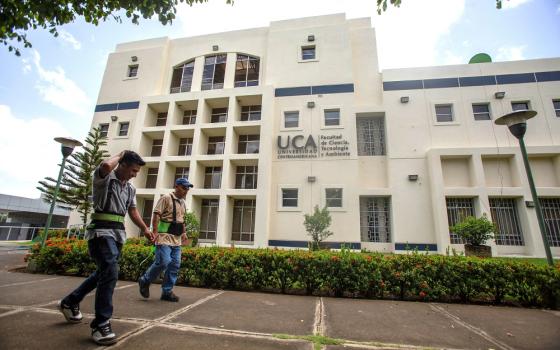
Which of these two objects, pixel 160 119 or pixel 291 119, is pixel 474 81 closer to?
pixel 291 119

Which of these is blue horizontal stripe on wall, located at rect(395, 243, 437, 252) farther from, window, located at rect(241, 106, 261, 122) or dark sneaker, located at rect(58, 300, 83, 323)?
dark sneaker, located at rect(58, 300, 83, 323)

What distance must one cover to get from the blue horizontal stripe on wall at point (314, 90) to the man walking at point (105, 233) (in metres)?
13.1

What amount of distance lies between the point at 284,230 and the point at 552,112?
1516 cm

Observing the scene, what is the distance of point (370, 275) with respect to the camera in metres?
4.40

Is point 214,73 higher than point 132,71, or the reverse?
point 132,71

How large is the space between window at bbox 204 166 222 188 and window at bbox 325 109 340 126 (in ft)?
24.8

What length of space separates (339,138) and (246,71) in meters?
8.35

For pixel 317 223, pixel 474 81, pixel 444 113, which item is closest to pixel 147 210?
pixel 317 223

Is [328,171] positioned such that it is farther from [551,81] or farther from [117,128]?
[117,128]

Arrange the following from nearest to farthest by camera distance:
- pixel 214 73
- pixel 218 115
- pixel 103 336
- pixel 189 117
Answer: pixel 103 336, pixel 218 115, pixel 214 73, pixel 189 117

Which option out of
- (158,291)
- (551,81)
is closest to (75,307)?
(158,291)

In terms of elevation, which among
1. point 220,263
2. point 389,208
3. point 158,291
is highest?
point 389,208

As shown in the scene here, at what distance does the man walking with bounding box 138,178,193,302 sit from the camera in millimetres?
3609

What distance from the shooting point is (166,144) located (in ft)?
48.9
